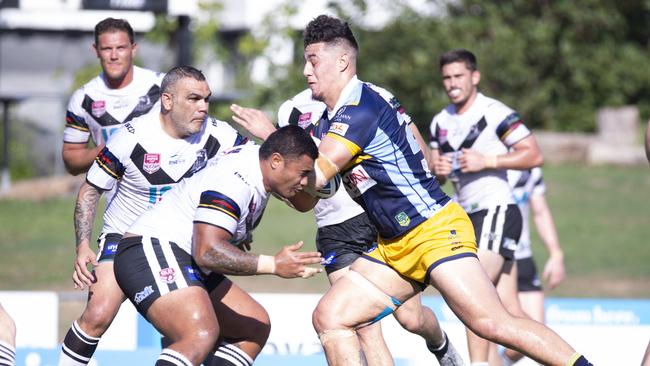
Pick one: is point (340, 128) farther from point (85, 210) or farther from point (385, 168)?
point (85, 210)

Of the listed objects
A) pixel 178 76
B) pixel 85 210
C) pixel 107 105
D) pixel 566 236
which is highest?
pixel 178 76

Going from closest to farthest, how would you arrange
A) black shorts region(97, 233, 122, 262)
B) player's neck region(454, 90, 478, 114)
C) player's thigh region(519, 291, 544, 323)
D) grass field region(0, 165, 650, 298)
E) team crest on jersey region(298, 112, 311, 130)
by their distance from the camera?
1. black shorts region(97, 233, 122, 262)
2. team crest on jersey region(298, 112, 311, 130)
3. player's neck region(454, 90, 478, 114)
4. player's thigh region(519, 291, 544, 323)
5. grass field region(0, 165, 650, 298)

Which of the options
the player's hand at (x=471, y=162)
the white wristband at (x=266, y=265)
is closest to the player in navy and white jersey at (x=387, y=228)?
the white wristband at (x=266, y=265)

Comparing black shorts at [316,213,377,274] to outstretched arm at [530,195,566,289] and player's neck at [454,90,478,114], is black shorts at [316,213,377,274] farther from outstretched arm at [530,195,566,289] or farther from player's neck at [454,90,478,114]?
outstretched arm at [530,195,566,289]

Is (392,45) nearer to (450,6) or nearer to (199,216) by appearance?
(450,6)

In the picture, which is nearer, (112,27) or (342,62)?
(342,62)

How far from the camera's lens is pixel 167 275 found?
19.0ft

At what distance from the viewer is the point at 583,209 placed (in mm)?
19156

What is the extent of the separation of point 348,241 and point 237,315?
1.05 meters

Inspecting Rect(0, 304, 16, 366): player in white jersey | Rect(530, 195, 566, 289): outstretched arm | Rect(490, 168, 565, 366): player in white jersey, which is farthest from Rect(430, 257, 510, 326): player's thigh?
Rect(530, 195, 566, 289): outstretched arm

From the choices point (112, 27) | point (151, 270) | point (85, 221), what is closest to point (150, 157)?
point (85, 221)

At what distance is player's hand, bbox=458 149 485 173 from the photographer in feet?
24.6

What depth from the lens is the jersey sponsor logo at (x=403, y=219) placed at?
5973 millimetres

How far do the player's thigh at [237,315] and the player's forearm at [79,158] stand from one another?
1.66m
